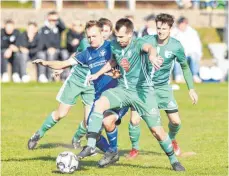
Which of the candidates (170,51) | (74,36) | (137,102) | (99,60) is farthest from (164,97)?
(74,36)

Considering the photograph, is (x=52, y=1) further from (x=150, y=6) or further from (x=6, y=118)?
(x=6, y=118)

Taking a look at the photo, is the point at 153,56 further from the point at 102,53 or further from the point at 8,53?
the point at 8,53

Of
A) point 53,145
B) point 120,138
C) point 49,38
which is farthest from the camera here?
point 49,38

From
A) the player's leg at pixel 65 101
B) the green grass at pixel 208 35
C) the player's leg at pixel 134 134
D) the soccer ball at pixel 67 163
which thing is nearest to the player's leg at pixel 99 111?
the soccer ball at pixel 67 163

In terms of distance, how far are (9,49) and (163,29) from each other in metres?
13.3

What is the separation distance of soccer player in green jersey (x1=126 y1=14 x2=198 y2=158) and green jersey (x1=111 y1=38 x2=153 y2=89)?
0.75m

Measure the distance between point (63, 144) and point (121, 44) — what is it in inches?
147

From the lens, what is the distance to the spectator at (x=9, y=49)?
1009 inches

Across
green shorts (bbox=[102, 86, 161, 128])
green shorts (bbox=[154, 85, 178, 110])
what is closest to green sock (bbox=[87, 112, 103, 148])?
green shorts (bbox=[102, 86, 161, 128])

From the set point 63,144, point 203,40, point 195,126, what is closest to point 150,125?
point 63,144

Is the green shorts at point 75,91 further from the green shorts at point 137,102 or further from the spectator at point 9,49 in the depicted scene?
the spectator at point 9,49

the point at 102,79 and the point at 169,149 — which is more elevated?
the point at 102,79

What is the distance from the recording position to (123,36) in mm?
11953

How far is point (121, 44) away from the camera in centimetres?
1200
